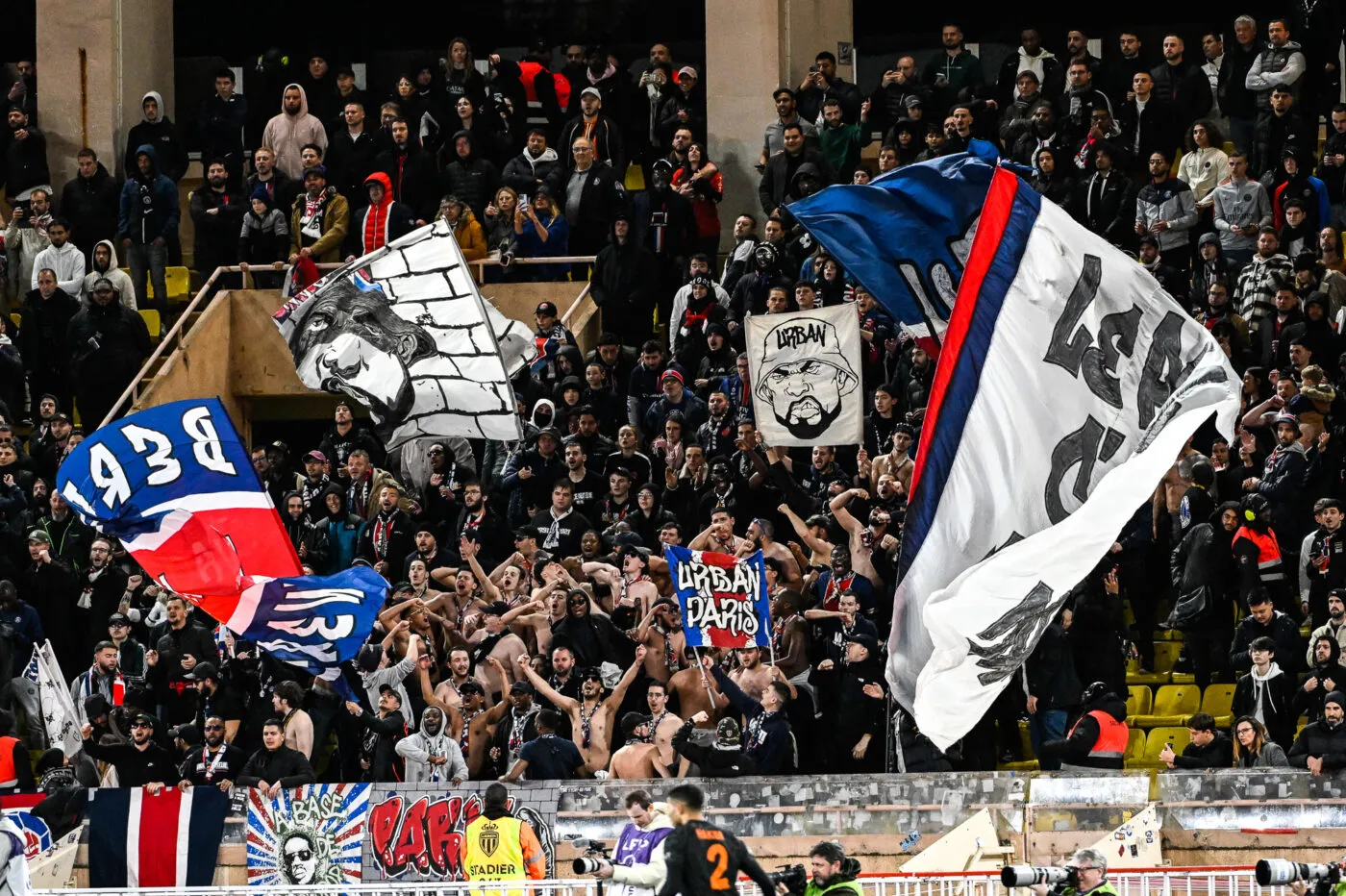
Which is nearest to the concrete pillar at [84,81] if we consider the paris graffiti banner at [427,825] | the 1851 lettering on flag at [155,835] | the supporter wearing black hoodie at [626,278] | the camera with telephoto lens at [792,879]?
the supporter wearing black hoodie at [626,278]

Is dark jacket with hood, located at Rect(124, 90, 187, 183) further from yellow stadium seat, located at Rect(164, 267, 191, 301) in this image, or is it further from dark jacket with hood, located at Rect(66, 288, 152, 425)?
dark jacket with hood, located at Rect(66, 288, 152, 425)

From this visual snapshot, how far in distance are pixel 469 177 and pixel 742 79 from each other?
3579 millimetres

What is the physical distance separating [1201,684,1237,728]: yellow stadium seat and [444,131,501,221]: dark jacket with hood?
1035 cm

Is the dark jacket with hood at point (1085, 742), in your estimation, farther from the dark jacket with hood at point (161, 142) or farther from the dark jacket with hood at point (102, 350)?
the dark jacket with hood at point (161, 142)

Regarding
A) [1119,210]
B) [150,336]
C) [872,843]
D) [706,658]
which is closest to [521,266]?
[150,336]

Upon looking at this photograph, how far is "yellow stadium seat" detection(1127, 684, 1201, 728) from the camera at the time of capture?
19219 mm

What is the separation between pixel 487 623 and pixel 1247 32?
1039 centimetres

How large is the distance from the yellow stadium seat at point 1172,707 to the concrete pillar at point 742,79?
32.8 feet

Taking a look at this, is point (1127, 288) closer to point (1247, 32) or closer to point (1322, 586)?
point (1322, 586)

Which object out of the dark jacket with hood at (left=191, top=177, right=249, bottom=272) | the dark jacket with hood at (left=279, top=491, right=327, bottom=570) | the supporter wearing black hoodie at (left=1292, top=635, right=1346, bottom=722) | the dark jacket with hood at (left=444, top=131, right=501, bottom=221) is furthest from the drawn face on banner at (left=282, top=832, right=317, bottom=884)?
the dark jacket with hood at (left=191, top=177, right=249, bottom=272)

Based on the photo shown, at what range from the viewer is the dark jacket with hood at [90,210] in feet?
90.6

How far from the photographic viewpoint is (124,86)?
2988 centimetres

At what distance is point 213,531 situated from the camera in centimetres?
1934

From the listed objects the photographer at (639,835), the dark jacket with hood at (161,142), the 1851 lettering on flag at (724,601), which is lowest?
the photographer at (639,835)
